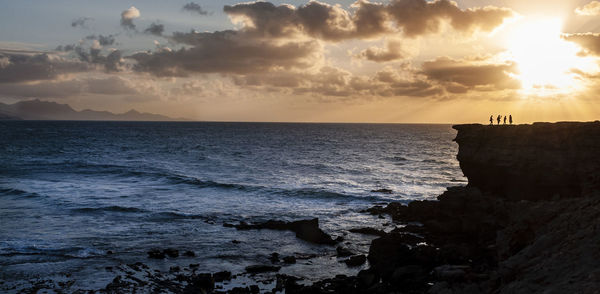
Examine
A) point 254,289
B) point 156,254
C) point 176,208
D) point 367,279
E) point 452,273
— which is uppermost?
point 452,273

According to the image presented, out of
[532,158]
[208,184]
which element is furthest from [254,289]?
[208,184]

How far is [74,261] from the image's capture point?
2547 centimetres

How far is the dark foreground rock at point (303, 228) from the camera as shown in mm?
31016

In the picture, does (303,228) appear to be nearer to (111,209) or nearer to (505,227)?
(505,227)

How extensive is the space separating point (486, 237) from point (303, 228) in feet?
42.8

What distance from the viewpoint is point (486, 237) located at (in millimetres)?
28875

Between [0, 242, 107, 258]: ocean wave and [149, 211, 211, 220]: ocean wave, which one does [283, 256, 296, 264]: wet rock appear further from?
[149, 211, 211, 220]: ocean wave

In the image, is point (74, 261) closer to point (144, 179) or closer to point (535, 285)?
point (535, 285)

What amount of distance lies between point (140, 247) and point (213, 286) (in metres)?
9.89

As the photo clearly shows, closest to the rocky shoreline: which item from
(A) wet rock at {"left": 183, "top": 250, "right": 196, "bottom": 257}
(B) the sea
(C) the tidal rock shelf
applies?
(C) the tidal rock shelf

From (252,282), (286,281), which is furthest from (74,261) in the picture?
(286,281)

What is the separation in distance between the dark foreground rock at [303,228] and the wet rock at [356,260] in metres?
4.58

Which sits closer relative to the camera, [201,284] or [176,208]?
[201,284]

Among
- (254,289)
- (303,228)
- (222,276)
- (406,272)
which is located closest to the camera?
(254,289)
